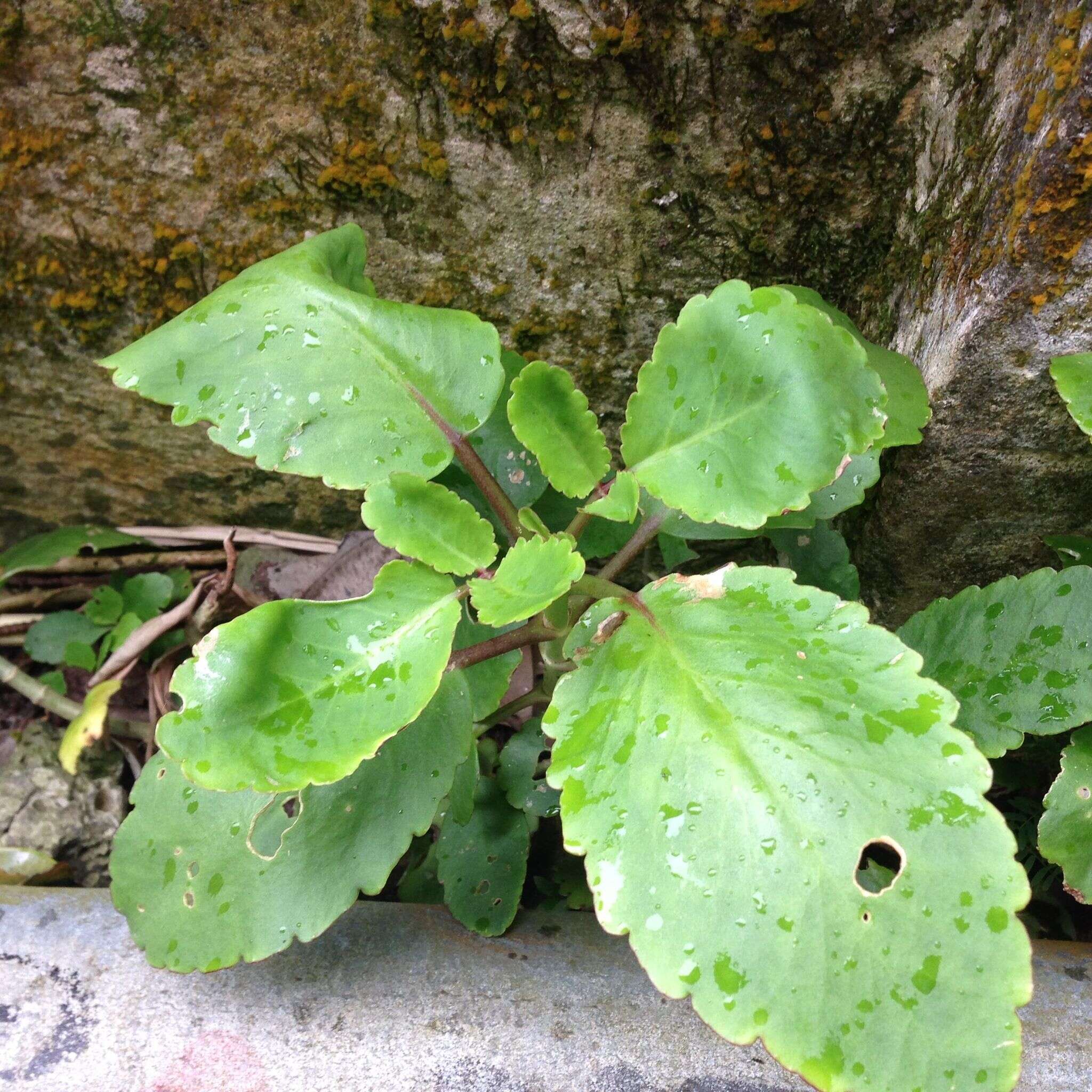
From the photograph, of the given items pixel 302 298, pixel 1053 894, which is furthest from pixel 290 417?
pixel 1053 894

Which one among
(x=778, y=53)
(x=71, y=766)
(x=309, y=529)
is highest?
(x=778, y=53)

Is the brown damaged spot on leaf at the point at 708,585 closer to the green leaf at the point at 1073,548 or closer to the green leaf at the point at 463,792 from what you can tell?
the green leaf at the point at 463,792

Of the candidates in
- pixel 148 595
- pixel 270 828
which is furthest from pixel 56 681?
pixel 270 828

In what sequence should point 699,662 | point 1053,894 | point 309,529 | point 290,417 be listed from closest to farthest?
point 699,662
point 290,417
point 1053,894
point 309,529

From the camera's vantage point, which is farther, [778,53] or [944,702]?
[778,53]

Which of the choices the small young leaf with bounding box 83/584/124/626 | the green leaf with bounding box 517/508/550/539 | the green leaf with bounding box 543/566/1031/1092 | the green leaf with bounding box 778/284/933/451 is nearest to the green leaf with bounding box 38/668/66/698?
the small young leaf with bounding box 83/584/124/626

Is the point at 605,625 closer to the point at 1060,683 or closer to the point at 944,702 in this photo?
the point at 944,702

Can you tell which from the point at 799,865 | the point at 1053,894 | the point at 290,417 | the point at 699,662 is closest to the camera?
the point at 799,865

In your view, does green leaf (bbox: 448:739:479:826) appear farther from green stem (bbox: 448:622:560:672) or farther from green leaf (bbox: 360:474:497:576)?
green leaf (bbox: 360:474:497:576)
